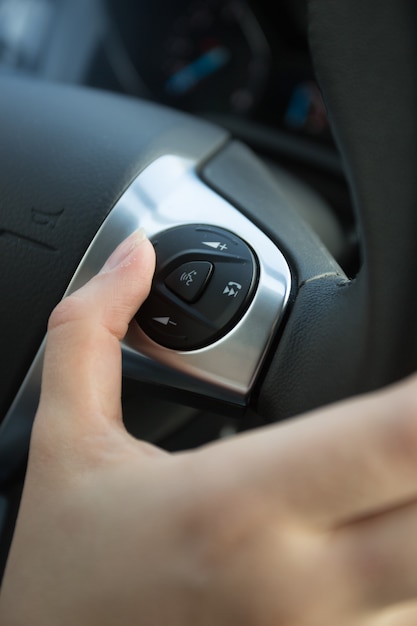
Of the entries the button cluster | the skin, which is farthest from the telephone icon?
the skin

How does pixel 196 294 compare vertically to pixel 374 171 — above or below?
below

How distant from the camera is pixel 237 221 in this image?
0.59 metres

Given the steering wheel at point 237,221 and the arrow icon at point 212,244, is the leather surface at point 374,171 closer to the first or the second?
the steering wheel at point 237,221

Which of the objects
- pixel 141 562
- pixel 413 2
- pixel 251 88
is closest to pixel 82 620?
pixel 141 562

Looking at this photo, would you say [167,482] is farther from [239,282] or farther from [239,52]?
[239,52]

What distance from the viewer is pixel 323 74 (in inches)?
16.1

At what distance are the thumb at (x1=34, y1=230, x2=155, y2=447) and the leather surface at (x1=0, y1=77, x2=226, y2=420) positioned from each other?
0.22ft

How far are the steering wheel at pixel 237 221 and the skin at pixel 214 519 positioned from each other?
116 mm

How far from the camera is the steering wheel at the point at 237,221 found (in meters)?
0.40

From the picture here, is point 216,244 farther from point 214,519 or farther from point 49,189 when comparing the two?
point 214,519

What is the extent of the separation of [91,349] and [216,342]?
0.33ft

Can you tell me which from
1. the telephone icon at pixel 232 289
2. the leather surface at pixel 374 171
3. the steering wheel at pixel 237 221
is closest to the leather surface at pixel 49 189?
the steering wheel at pixel 237 221

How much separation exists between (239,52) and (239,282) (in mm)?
973

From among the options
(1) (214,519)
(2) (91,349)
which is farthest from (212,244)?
(1) (214,519)
